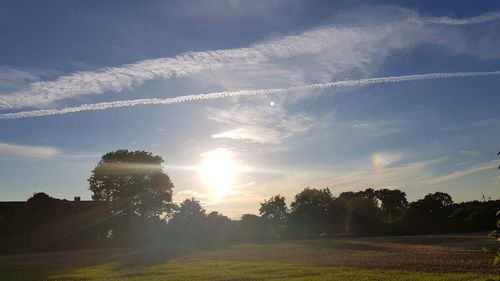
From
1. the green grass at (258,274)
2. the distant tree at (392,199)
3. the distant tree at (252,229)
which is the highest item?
the distant tree at (392,199)

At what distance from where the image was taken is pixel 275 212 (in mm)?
91812

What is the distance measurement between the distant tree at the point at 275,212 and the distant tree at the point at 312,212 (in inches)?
70.4

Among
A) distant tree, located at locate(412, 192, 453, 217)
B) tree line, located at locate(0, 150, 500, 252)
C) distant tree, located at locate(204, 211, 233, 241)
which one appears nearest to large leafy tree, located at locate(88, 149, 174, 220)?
tree line, located at locate(0, 150, 500, 252)

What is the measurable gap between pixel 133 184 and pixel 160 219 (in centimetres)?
808

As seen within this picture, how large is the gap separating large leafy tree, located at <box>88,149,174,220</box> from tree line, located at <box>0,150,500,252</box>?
0.53 ft

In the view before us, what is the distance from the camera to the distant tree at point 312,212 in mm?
81688

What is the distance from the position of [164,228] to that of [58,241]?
15.5 metres

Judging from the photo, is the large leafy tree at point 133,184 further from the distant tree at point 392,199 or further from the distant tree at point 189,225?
the distant tree at point 392,199

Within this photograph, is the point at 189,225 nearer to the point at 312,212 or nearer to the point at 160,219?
the point at 160,219

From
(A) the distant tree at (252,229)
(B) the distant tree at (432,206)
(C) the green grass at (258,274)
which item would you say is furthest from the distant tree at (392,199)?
(C) the green grass at (258,274)

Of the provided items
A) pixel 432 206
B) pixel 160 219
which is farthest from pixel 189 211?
pixel 432 206

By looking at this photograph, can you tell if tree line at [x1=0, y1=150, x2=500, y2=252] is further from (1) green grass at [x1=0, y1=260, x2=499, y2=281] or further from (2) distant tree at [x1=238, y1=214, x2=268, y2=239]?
(1) green grass at [x1=0, y1=260, x2=499, y2=281]

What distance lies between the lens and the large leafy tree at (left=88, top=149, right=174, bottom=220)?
80.2 m

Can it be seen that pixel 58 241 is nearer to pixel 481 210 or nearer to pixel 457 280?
pixel 457 280
